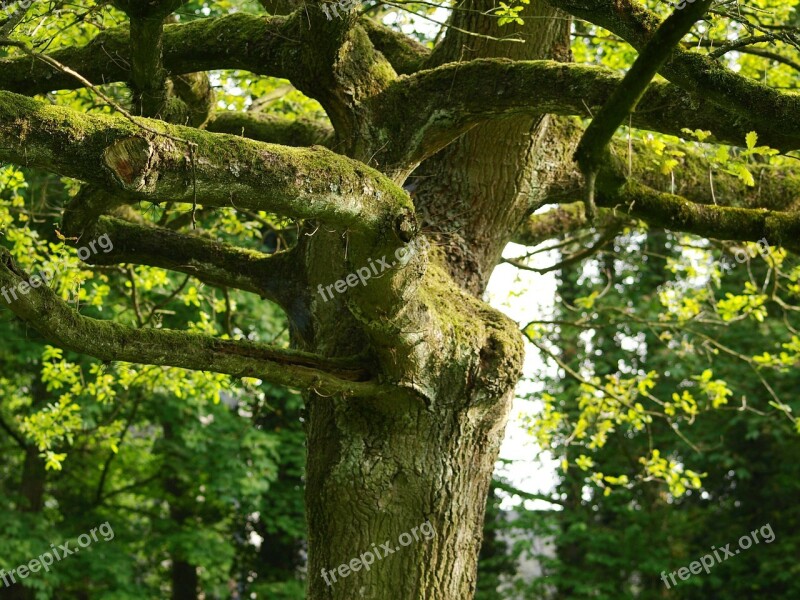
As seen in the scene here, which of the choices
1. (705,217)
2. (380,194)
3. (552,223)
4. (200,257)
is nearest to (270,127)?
(200,257)

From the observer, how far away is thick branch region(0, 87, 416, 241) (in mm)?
3318

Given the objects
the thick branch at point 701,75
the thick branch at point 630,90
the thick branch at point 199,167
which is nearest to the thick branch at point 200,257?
the thick branch at point 199,167

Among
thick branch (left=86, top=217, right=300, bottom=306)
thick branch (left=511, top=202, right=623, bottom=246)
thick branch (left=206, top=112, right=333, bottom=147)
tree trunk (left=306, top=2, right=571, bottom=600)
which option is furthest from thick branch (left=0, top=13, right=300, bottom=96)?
thick branch (left=511, top=202, right=623, bottom=246)

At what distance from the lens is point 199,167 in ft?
11.4

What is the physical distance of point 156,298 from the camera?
11.4 metres

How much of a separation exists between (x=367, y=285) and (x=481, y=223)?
5.47 ft

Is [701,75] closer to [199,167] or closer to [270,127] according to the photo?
[199,167]

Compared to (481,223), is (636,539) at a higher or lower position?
higher

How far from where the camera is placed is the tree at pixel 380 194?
12.2ft

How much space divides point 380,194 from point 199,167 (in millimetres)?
818

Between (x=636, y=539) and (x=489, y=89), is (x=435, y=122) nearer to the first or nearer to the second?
(x=489, y=89)

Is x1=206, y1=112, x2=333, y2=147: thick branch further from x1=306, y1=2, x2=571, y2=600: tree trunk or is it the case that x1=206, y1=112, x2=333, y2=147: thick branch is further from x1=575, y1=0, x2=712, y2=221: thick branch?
x1=575, y1=0, x2=712, y2=221: thick branch

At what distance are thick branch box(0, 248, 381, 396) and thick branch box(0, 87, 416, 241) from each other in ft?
2.24

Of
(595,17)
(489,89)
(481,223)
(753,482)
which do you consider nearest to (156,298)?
(481,223)
